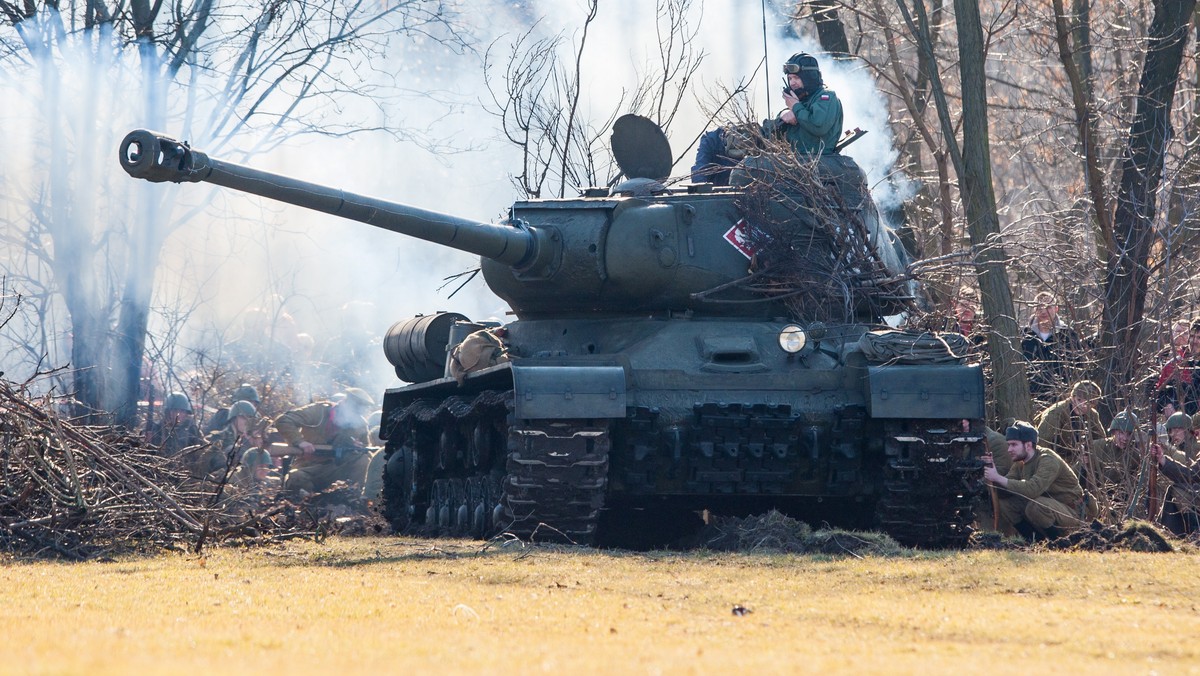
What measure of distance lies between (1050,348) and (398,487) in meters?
5.94

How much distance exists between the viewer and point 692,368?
411 inches

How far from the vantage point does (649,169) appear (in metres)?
13.0

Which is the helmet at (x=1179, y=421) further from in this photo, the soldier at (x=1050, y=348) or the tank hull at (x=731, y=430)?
the tank hull at (x=731, y=430)

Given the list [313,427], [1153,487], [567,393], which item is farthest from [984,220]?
→ [313,427]

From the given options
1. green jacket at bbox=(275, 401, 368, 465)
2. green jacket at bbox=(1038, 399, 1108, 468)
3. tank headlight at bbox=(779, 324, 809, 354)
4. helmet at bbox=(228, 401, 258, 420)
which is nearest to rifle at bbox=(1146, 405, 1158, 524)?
green jacket at bbox=(1038, 399, 1108, 468)

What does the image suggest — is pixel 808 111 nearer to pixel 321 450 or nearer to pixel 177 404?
pixel 177 404

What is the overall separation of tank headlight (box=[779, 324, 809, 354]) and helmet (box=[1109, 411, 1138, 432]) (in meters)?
3.13

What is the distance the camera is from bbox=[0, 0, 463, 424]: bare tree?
16578 mm

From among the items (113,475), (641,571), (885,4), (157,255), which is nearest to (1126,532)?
(641,571)

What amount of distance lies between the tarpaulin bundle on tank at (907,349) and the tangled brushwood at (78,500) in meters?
4.07

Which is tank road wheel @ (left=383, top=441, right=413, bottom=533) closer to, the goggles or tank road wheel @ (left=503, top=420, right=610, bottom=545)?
tank road wheel @ (left=503, top=420, right=610, bottom=545)

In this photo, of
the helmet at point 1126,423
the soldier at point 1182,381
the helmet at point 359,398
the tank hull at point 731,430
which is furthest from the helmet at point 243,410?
the soldier at point 1182,381

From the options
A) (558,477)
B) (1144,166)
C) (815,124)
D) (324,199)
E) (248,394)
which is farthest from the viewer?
(248,394)

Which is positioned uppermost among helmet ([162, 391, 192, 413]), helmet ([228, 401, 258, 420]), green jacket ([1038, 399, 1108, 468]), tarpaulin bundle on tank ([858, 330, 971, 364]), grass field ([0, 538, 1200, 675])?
tarpaulin bundle on tank ([858, 330, 971, 364])
